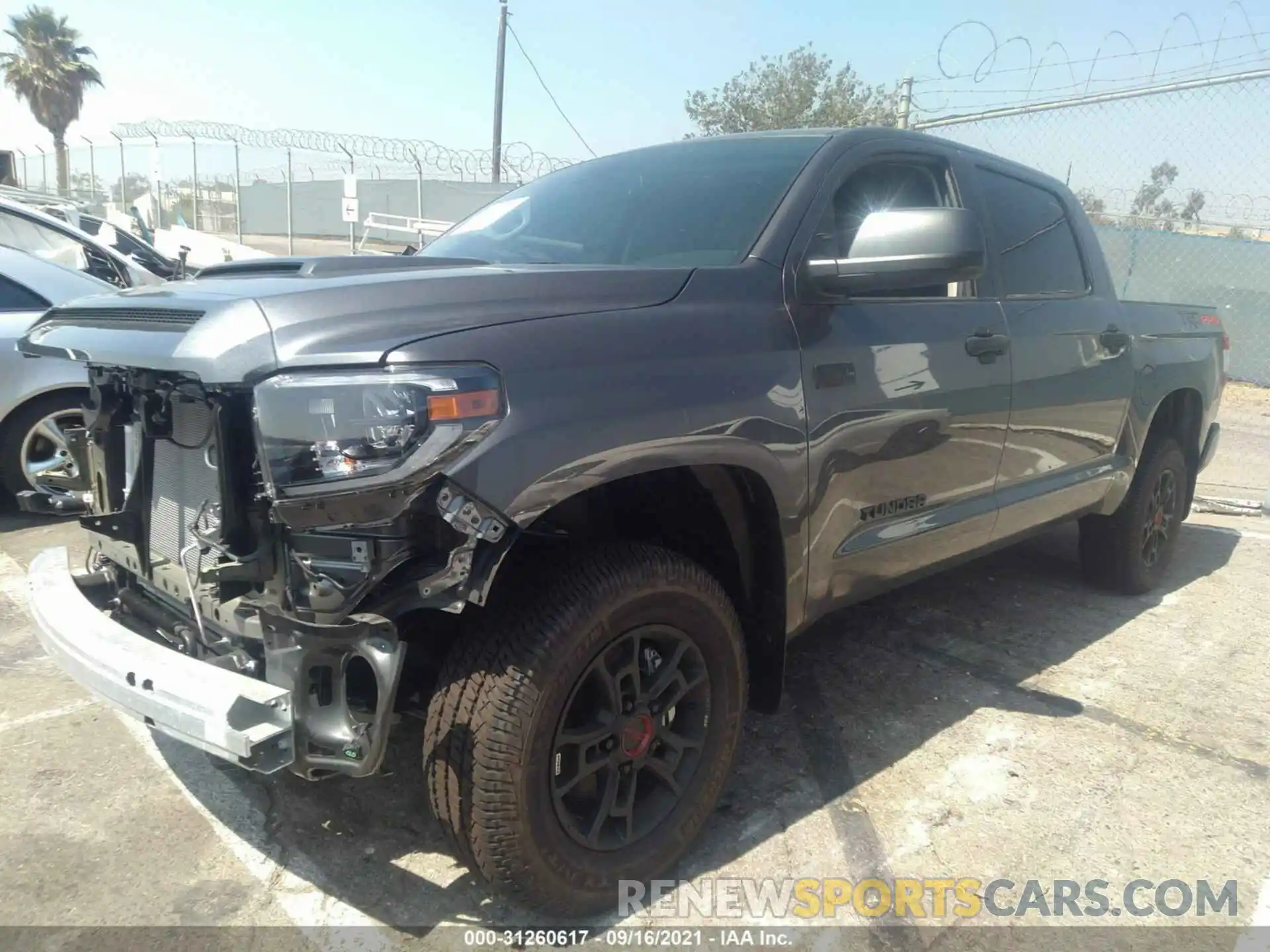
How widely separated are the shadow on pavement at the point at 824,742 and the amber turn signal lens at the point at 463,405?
0.82 meters

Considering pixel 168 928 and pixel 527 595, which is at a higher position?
pixel 527 595

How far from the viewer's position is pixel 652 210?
3.03m

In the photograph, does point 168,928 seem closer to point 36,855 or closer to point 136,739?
point 36,855

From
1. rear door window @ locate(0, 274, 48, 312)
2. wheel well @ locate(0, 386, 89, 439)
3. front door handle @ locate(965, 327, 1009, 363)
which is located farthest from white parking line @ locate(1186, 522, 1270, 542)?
rear door window @ locate(0, 274, 48, 312)

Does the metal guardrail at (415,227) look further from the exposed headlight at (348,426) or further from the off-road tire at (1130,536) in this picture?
the off-road tire at (1130,536)

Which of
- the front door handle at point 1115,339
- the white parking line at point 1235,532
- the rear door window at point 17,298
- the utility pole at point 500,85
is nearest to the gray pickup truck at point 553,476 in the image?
the front door handle at point 1115,339

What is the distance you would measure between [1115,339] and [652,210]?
7.38 ft

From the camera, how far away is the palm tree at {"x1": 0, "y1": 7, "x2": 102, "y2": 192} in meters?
37.1

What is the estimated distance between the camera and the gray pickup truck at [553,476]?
1.84 m

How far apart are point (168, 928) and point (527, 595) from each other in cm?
117

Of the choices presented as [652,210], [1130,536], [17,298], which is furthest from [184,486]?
[1130,536]

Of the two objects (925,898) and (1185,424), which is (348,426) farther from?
(1185,424)

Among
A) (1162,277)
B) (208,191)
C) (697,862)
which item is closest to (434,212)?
(208,191)

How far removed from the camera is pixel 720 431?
2.28m
